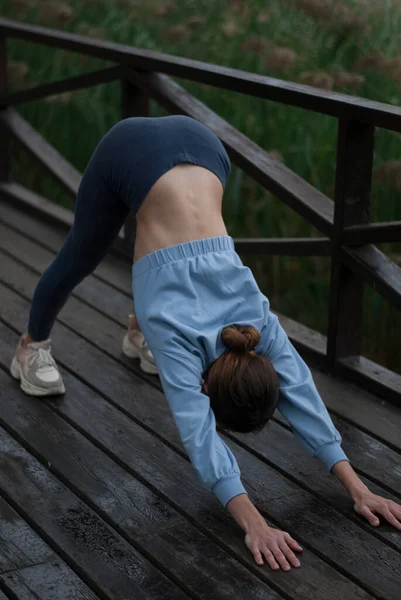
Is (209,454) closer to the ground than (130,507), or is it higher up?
higher up

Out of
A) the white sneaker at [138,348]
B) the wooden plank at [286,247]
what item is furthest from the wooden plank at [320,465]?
the wooden plank at [286,247]

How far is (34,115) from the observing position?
18.7 ft

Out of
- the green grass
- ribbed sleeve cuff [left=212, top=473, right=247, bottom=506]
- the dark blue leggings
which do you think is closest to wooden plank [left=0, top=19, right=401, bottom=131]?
the dark blue leggings

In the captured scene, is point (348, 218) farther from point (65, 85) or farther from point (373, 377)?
point (65, 85)

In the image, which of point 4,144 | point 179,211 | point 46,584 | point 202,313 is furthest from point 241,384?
point 4,144

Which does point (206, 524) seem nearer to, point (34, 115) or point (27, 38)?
point (27, 38)

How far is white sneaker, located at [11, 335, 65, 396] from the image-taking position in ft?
10.6

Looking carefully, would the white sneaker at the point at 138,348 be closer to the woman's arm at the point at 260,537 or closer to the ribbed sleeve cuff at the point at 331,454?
the ribbed sleeve cuff at the point at 331,454

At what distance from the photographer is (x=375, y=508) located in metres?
2.60

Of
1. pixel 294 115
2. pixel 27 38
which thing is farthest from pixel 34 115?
pixel 294 115

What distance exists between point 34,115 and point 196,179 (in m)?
3.22

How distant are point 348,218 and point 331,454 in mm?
947

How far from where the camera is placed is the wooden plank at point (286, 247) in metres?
3.46

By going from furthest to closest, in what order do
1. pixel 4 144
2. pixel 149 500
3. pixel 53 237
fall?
1. pixel 4 144
2. pixel 53 237
3. pixel 149 500
